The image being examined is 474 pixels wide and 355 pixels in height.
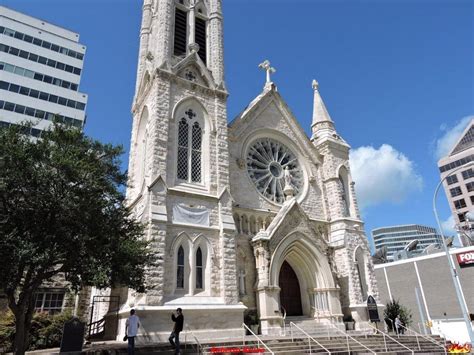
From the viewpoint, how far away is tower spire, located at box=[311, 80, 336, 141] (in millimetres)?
28062

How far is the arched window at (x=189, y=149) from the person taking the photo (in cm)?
1945

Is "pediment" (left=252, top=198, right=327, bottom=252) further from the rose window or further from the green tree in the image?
the green tree

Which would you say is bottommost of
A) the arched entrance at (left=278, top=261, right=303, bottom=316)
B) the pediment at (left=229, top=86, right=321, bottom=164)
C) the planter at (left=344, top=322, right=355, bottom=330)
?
the planter at (left=344, top=322, right=355, bottom=330)

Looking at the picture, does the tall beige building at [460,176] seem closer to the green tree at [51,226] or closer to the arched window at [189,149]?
the arched window at [189,149]

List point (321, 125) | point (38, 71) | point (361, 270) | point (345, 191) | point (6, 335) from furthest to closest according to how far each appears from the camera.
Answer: point (38, 71)
point (321, 125)
point (345, 191)
point (361, 270)
point (6, 335)

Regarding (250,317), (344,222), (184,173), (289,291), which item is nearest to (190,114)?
(184,173)

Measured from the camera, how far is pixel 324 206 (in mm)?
25344

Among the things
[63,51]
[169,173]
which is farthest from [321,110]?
[63,51]

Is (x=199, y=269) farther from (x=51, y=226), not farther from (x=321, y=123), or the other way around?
(x=321, y=123)

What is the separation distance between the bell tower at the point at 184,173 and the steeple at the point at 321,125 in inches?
362

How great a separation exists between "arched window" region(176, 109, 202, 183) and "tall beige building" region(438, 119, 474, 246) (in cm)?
6010

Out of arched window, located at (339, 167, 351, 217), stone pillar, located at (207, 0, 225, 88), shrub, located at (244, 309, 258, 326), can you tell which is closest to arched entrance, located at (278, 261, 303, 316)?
shrub, located at (244, 309, 258, 326)

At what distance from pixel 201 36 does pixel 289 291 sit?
18.1 metres

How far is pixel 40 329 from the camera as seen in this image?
17.9m
